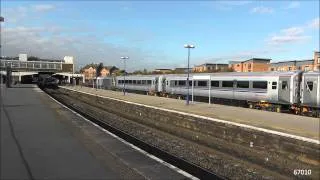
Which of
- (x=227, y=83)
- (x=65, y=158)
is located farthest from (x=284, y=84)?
(x=65, y=158)

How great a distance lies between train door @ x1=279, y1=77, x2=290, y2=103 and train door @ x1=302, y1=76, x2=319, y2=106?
170 centimetres

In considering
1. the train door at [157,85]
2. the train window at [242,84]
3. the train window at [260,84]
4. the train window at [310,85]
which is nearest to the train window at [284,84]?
the train window at [310,85]

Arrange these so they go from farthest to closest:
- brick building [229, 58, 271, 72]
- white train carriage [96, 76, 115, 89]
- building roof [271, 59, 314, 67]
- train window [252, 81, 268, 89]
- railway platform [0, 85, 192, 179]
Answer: brick building [229, 58, 271, 72]
building roof [271, 59, 314, 67]
white train carriage [96, 76, 115, 89]
train window [252, 81, 268, 89]
railway platform [0, 85, 192, 179]

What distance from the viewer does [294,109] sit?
1177 inches

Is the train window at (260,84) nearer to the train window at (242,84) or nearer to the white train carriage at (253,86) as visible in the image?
the white train carriage at (253,86)

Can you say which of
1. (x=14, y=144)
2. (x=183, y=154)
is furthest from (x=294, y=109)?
(x=14, y=144)

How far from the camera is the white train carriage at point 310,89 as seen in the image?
28078mm

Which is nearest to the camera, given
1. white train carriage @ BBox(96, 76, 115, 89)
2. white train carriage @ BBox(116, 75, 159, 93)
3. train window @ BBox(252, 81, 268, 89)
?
train window @ BBox(252, 81, 268, 89)

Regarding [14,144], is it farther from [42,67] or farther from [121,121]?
[42,67]

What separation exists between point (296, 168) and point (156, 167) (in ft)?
16.9

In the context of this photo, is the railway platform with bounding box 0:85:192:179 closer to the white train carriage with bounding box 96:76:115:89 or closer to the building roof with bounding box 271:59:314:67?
the white train carriage with bounding box 96:76:115:89

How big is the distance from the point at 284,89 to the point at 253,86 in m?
4.66

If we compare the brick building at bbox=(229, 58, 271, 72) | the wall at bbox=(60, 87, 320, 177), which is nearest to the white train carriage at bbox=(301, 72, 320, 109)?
the wall at bbox=(60, 87, 320, 177)

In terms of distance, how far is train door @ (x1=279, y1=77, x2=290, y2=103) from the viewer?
3098 centimetres
